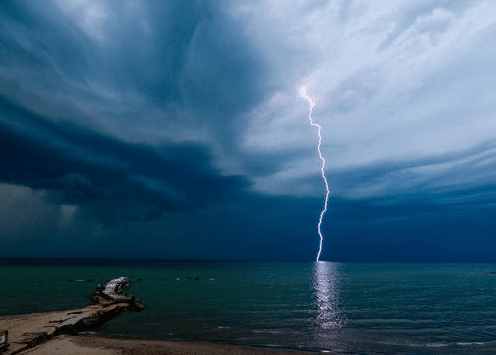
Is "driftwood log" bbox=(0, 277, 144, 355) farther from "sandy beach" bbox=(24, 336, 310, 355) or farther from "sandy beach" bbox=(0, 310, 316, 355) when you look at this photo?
"sandy beach" bbox=(24, 336, 310, 355)

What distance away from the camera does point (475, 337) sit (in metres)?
30.4

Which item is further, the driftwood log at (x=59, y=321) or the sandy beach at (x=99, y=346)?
the driftwood log at (x=59, y=321)

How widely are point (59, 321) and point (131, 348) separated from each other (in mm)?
10741

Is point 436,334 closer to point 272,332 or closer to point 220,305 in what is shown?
point 272,332

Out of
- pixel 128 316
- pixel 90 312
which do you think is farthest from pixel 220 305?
pixel 90 312

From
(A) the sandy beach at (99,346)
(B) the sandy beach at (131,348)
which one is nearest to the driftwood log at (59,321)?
(A) the sandy beach at (99,346)

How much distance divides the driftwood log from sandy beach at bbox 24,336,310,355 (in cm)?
105

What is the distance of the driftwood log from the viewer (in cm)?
2405

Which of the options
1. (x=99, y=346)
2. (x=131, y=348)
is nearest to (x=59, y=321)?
(x=99, y=346)

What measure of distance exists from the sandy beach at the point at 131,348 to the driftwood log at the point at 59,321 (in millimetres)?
1049

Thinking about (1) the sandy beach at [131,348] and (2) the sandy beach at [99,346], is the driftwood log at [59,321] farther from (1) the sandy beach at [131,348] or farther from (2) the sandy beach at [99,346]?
(1) the sandy beach at [131,348]

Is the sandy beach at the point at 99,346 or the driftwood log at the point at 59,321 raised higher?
the driftwood log at the point at 59,321

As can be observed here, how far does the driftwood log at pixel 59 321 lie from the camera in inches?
947

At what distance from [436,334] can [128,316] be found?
31.4 meters
